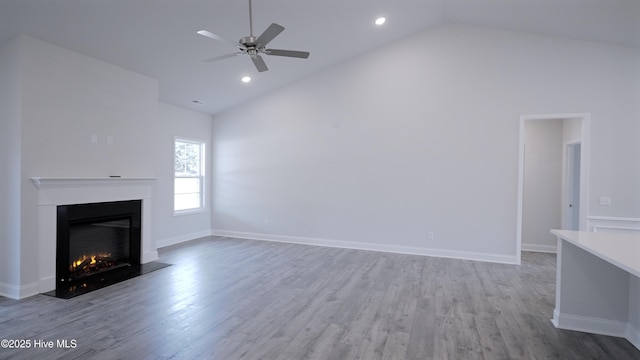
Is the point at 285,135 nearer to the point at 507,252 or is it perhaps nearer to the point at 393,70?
the point at 393,70

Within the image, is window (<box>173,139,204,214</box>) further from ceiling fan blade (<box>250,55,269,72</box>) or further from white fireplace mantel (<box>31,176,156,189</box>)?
ceiling fan blade (<box>250,55,269,72</box>)

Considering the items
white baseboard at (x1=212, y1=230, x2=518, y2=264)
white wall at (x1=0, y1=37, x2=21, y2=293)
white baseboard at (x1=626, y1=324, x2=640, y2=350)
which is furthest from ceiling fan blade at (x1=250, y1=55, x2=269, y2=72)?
white baseboard at (x1=626, y1=324, x2=640, y2=350)

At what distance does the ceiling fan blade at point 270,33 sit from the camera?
2.67m

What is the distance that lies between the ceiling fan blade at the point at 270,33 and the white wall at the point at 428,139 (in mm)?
3318

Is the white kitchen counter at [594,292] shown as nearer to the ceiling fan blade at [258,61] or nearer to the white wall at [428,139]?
the white wall at [428,139]

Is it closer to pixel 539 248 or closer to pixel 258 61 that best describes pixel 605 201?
pixel 539 248

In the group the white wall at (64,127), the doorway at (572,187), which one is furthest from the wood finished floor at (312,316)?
the doorway at (572,187)

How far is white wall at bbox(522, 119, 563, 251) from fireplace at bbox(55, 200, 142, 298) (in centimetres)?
655

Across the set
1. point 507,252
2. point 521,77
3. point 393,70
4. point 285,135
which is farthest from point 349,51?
point 507,252

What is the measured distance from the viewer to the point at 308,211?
6359mm

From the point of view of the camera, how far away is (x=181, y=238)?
254 inches

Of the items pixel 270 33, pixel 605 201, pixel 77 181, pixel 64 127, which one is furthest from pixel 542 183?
pixel 64 127

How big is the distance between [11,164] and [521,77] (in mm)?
6705

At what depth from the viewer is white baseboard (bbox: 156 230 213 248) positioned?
237 inches
